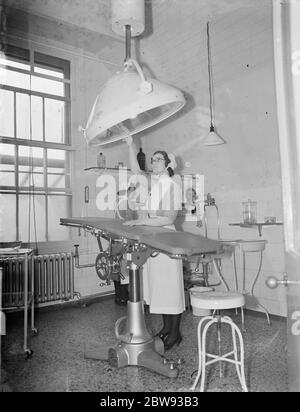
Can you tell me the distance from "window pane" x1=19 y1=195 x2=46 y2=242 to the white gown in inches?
38.9

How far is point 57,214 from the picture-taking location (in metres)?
2.87

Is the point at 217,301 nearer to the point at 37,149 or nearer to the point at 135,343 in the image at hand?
the point at 135,343

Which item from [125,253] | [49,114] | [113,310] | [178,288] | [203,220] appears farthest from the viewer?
[203,220]

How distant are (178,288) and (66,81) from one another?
2104 mm

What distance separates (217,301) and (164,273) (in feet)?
1.77

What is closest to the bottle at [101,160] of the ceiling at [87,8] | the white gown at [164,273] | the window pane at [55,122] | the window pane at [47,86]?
the window pane at [55,122]

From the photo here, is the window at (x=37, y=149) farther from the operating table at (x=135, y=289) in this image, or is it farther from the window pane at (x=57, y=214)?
the operating table at (x=135, y=289)

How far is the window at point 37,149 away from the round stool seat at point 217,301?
1259mm

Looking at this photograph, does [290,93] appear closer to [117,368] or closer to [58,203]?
[117,368]

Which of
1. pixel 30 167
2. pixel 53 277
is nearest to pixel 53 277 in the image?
pixel 53 277

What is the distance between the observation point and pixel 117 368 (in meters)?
1.83

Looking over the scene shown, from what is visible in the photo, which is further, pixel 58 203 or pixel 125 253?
pixel 58 203

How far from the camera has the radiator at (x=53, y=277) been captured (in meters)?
2.88
